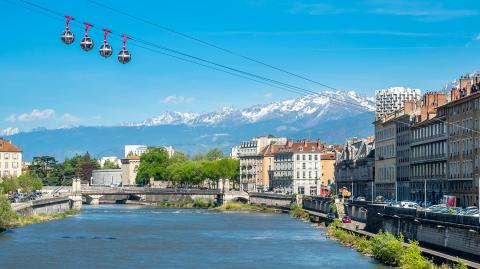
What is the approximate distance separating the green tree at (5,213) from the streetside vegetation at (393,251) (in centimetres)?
3634

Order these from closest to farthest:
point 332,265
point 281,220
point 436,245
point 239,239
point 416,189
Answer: point 436,245 → point 332,265 → point 239,239 → point 416,189 → point 281,220

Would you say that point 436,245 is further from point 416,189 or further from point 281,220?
point 281,220

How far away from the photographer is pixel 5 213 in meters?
103

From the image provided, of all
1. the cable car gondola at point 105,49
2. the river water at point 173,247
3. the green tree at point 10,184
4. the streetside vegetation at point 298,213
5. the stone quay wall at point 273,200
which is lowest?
the river water at point 173,247

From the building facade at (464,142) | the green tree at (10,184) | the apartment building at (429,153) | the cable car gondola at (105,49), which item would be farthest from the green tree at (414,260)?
the green tree at (10,184)

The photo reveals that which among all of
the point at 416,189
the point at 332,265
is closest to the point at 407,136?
the point at 416,189

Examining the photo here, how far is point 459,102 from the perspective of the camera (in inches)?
4006

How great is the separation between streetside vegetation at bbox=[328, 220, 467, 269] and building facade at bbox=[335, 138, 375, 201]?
68.8 metres

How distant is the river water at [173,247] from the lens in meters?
70.0

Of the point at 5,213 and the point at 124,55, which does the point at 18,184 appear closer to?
the point at 5,213

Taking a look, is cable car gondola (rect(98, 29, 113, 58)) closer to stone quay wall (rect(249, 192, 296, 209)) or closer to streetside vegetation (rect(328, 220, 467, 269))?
streetside vegetation (rect(328, 220, 467, 269))

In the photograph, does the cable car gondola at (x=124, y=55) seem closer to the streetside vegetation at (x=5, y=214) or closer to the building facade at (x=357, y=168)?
the streetside vegetation at (x=5, y=214)

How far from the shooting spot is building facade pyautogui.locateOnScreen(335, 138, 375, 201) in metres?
154

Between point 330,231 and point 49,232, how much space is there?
29613 millimetres
